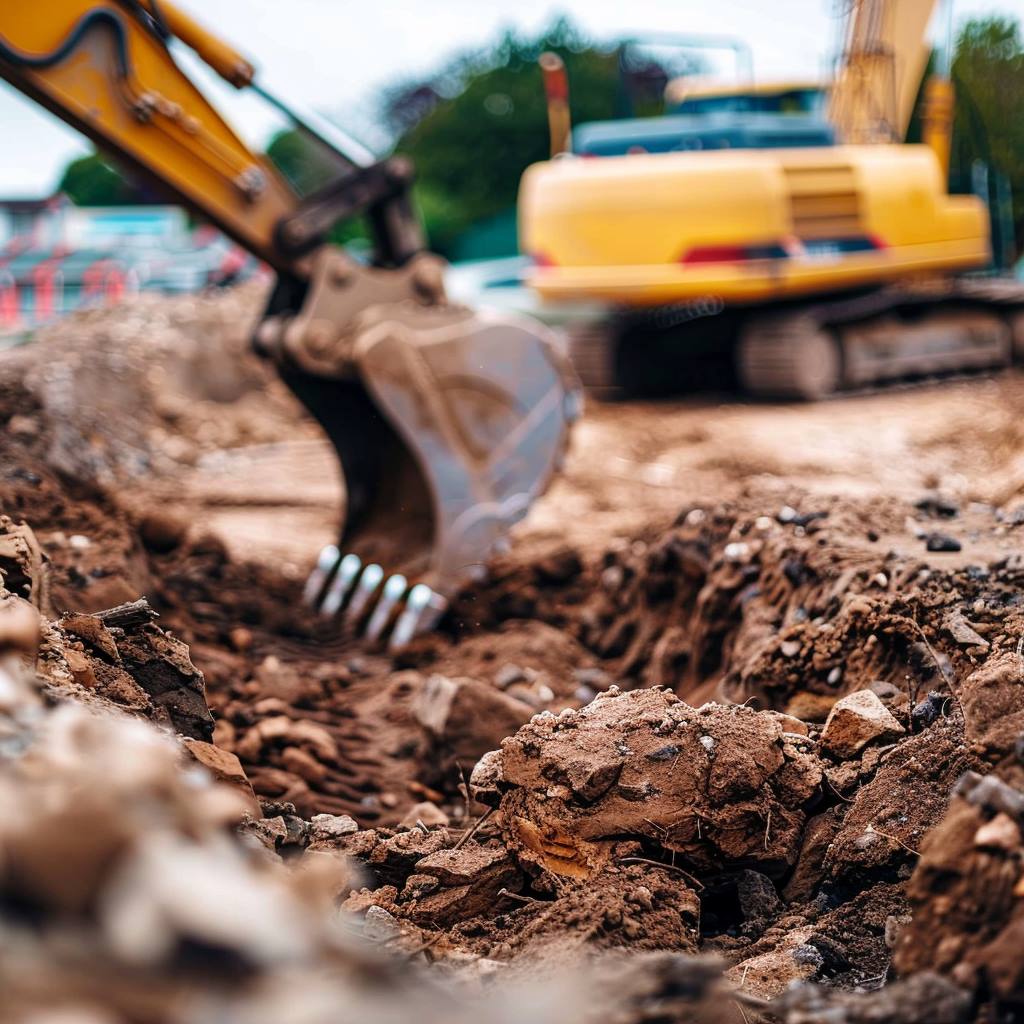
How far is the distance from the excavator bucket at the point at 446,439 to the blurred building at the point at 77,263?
10.2 meters

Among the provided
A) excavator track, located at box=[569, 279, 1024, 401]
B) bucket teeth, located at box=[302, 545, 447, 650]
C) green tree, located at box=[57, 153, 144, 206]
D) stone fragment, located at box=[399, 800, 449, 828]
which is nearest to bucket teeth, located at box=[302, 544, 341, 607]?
bucket teeth, located at box=[302, 545, 447, 650]

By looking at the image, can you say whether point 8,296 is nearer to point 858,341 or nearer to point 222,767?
point 858,341

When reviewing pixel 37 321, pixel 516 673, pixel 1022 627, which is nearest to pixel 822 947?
pixel 1022 627

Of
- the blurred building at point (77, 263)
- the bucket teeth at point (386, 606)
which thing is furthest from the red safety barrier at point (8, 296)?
the bucket teeth at point (386, 606)

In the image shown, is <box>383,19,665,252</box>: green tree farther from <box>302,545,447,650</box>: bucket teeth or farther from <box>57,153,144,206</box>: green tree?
<box>302,545,447,650</box>: bucket teeth

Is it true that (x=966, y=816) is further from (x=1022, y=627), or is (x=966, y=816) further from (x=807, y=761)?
(x=1022, y=627)

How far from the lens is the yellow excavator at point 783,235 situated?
29.6ft

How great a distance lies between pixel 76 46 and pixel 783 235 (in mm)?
5515

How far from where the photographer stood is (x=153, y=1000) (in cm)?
103

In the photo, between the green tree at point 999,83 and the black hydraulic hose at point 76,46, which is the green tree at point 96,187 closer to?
the green tree at point 999,83

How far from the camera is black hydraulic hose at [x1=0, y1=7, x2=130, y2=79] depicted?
14.8ft

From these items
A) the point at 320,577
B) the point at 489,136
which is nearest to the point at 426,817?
the point at 320,577

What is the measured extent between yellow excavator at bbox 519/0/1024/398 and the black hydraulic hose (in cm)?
469

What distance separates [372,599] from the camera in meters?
5.32
